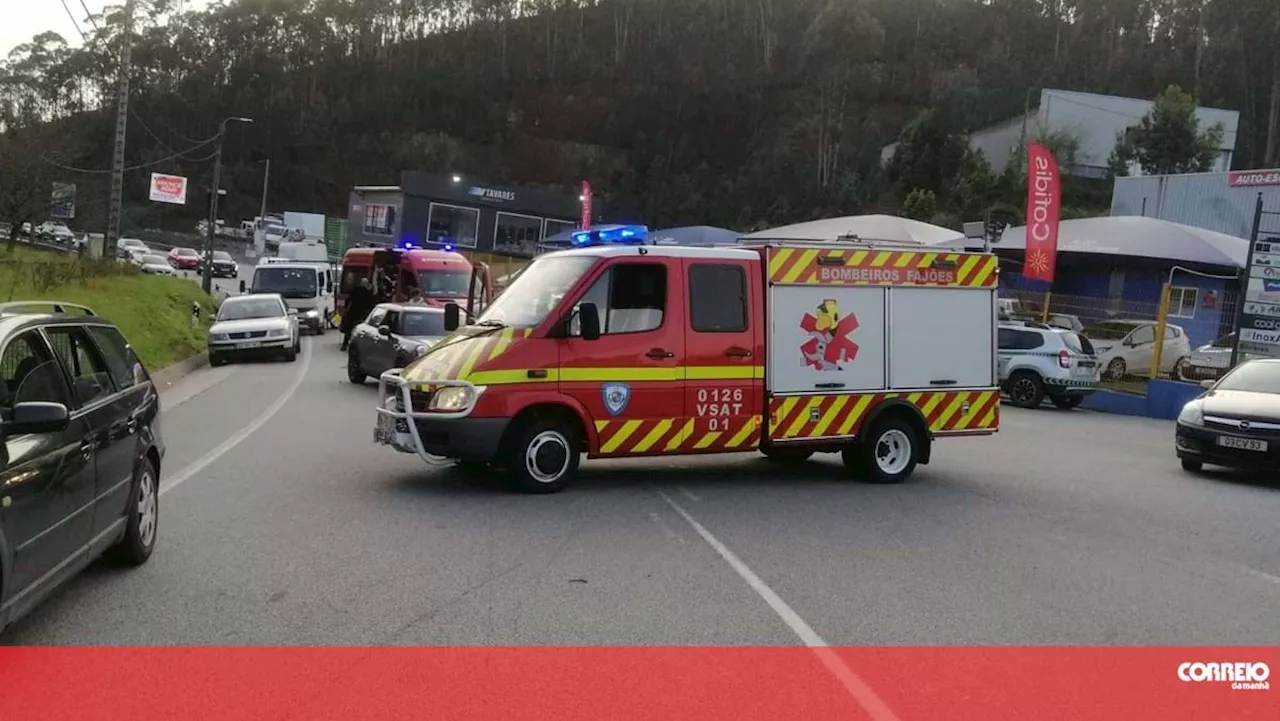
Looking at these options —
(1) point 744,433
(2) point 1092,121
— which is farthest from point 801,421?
(2) point 1092,121

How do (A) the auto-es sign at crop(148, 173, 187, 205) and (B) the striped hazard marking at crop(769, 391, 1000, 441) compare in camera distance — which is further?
(A) the auto-es sign at crop(148, 173, 187, 205)

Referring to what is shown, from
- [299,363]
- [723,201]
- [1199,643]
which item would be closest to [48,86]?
[723,201]

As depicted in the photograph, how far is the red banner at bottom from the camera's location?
4.63 m

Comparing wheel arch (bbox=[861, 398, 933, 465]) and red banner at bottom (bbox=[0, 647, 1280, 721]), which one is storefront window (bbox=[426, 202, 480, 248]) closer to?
wheel arch (bbox=[861, 398, 933, 465])

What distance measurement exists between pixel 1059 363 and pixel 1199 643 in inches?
→ 666

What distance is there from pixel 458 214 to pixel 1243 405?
44611mm

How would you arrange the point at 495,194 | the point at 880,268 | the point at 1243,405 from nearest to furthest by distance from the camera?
the point at 880,268 → the point at 1243,405 → the point at 495,194

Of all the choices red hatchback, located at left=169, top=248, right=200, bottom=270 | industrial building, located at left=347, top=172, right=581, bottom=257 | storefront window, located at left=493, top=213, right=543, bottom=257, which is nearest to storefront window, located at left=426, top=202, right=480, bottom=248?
industrial building, located at left=347, top=172, right=581, bottom=257

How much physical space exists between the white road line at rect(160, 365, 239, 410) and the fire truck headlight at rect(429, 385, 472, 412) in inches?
344

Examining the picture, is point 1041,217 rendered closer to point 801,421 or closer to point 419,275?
point 419,275

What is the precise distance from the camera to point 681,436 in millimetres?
10039

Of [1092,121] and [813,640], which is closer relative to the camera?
[813,640]

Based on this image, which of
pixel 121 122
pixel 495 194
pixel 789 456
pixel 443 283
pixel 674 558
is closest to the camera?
pixel 674 558

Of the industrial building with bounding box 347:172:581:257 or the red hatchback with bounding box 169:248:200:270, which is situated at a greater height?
the industrial building with bounding box 347:172:581:257
